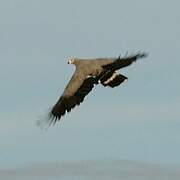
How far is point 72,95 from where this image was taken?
140 ft

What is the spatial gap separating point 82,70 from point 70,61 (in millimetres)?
773

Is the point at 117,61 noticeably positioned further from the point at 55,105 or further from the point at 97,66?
the point at 55,105

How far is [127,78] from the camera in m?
41.3

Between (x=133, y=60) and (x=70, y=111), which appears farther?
(x=70, y=111)

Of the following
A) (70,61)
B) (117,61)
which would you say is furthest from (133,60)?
(70,61)

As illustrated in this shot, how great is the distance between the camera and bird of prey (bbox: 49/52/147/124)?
40750 mm

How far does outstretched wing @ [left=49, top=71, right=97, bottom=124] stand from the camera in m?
42.2

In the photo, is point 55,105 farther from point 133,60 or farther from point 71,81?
point 133,60

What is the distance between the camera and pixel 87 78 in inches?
1638

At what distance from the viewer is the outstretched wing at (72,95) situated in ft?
138

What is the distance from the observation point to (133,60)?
131 feet

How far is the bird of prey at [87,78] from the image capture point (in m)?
40.8

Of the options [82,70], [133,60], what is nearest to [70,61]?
[82,70]

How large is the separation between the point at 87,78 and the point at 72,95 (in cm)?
145
